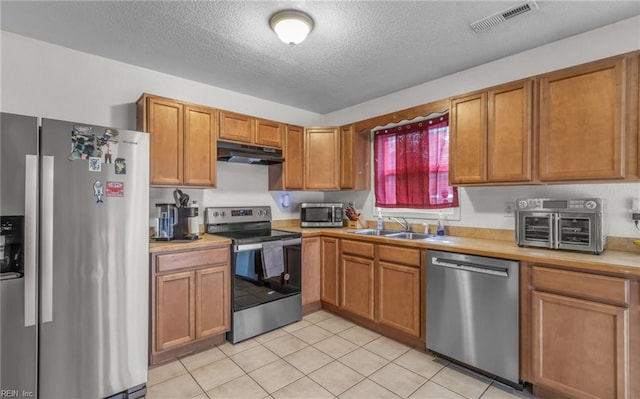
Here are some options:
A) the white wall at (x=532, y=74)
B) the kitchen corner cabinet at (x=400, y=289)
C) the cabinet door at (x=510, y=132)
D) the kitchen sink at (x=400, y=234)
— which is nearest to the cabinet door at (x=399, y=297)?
the kitchen corner cabinet at (x=400, y=289)

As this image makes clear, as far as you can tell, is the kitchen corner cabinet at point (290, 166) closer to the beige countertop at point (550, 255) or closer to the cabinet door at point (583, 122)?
the beige countertop at point (550, 255)

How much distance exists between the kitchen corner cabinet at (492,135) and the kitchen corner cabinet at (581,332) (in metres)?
0.83

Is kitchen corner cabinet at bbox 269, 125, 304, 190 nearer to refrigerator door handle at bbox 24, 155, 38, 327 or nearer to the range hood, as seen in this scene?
the range hood

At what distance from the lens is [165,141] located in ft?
8.72

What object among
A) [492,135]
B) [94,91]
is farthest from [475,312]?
[94,91]

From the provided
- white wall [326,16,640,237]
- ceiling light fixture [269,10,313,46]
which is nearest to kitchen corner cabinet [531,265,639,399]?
white wall [326,16,640,237]

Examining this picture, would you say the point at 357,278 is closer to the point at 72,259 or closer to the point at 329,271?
the point at 329,271

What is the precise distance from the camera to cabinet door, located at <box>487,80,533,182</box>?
2289 mm

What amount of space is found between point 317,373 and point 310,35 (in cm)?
260

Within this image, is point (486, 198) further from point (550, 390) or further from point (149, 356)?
point (149, 356)

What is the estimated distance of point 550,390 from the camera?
77.1 inches

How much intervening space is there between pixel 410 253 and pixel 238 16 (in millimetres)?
2283

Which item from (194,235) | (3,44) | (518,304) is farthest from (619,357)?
(3,44)

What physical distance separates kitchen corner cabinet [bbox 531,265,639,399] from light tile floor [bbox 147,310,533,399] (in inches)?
12.8
